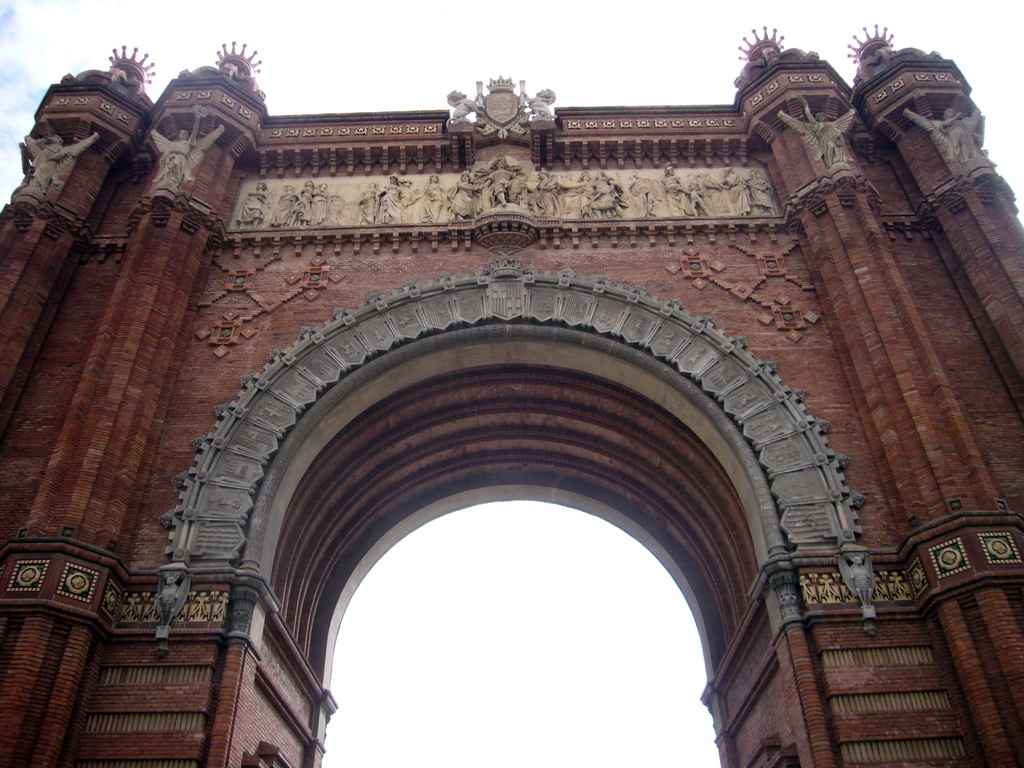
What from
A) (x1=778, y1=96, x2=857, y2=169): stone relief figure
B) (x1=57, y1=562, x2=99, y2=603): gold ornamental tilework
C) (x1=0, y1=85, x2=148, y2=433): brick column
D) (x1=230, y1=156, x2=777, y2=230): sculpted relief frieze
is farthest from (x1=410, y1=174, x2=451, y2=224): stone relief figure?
(x1=57, y1=562, x2=99, y2=603): gold ornamental tilework

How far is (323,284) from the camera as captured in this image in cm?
1374

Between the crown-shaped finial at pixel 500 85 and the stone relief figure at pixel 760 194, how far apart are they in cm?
531

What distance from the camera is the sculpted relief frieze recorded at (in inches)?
584

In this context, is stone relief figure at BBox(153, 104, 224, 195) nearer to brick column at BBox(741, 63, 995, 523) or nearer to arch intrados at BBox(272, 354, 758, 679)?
arch intrados at BBox(272, 354, 758, 679)

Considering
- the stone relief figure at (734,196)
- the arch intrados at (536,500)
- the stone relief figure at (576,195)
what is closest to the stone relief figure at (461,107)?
the stone relief figure at (576,195)

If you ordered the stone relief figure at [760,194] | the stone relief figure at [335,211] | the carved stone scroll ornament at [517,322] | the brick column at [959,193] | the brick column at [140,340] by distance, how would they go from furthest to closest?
the stone relief figure at [335,211]
the stone relief figure at [760,194]
the brick column at [959,193]
the carved stone scroll ornament at [517,322]
the brick column at [140,340]

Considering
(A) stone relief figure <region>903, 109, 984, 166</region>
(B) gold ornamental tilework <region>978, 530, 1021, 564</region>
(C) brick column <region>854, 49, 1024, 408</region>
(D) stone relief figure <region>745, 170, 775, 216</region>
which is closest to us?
(B) gold ornamental tilework <region>978, 530, 1021, 564</region>

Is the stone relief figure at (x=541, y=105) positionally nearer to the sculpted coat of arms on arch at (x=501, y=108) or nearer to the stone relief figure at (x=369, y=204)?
the sculpted coat of arms on arch at (x=501, y=108)

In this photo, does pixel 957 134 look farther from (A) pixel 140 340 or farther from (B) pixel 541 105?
(A) pixel 140 340

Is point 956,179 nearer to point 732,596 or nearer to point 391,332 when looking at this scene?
point 732,596

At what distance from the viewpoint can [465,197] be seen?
15.1 meters

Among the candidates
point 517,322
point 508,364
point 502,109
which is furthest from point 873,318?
point 502,109

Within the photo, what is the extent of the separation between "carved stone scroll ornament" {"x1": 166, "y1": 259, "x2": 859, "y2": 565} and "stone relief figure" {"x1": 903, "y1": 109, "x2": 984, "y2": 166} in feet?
18.8

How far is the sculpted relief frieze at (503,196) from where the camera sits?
14836 mm
